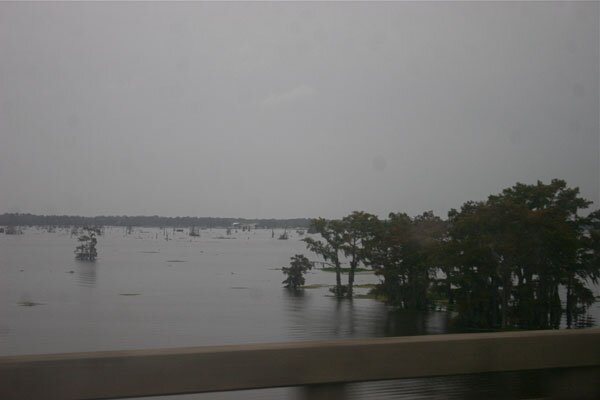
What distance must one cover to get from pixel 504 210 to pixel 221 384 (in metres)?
5.16

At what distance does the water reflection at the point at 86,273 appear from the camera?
24.7 ft

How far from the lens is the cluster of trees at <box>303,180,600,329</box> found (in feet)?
24.3

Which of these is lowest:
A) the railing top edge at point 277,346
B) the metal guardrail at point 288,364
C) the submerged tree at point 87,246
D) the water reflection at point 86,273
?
the metal guardrail at point 288,364

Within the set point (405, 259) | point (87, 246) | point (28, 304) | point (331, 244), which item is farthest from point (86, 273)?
point (405, 259)

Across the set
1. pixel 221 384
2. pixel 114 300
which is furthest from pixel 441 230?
pixel 221 384

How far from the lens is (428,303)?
7.73m

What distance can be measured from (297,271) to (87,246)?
2.86 metres

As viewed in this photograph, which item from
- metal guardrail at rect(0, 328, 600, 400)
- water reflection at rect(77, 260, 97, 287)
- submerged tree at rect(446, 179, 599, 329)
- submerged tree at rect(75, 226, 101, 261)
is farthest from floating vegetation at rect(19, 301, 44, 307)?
submerged tree at rect(446, 179, 599, 329)

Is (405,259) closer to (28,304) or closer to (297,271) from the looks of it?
(297,271)

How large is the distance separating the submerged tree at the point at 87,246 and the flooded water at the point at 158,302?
100mm

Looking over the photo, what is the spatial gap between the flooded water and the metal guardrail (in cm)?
188

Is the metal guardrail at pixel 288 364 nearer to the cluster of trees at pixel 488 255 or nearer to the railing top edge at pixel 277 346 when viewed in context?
the railing top edge at pixel 277 346

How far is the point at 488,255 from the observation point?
304 inches

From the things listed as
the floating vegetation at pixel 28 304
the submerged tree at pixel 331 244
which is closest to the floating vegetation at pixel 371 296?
the submerged tree at pixel 331 244
